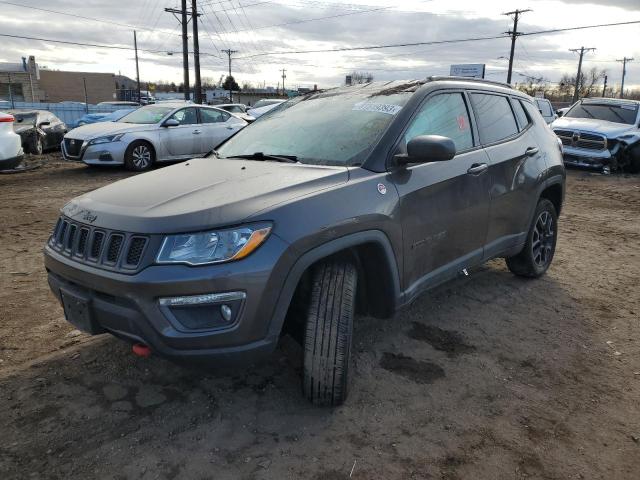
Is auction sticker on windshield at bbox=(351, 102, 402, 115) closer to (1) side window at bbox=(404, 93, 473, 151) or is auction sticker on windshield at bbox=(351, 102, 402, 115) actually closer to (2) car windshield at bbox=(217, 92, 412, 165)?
(2) car windshield at bbox=(217, 92, 412, 165)

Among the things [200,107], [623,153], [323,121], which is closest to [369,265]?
[323,121]

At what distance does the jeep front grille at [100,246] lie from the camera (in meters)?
2.44

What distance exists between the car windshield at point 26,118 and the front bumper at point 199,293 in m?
13.3

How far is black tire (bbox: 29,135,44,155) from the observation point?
535 inches

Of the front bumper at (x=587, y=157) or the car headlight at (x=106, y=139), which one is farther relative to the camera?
the front bumper at (x=587, y=157)

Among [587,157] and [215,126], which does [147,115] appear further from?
[587,157]

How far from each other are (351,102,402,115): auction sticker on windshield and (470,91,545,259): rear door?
0.93 m

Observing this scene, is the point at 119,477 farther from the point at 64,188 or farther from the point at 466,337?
the point at 64,188

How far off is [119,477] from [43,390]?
0.97 metres

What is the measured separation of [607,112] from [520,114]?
11.1m

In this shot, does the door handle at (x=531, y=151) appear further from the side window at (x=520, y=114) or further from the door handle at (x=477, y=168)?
the door handle at (x=477, y=168)

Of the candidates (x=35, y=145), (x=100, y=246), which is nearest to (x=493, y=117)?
(x=100, y=246)

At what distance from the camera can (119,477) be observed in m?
2.35

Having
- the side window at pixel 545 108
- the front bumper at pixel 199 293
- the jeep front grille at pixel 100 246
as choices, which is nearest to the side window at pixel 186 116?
the jeep front grille at pixel 100 246
